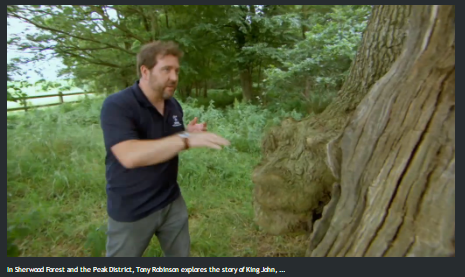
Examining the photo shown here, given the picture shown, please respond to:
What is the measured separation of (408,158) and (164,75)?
1.50m

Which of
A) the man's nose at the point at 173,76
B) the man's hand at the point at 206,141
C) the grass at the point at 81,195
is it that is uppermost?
the man's nose at the point at 173,76

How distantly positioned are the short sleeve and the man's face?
256mm

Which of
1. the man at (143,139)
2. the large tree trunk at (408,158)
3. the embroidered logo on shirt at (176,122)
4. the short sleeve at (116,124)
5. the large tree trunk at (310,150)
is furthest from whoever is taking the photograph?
the large tree trunk at (310,150)

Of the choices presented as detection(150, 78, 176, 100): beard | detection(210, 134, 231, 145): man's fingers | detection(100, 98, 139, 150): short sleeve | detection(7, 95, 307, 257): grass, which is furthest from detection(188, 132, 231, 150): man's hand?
detection(7, 95, 307, 257): grass

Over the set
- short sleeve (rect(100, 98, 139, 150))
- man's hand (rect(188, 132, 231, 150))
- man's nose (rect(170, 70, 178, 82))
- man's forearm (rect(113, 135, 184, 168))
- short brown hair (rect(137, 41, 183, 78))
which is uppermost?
short brown hair (rect(137, 41, 183, 78))

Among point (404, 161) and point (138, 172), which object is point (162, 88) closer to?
point (138, 172)

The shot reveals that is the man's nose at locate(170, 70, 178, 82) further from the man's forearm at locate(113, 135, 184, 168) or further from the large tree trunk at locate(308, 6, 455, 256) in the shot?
the large tree trunk at locate(308, 6, 455, 256)

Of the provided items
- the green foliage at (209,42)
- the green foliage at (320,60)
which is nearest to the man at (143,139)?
the green foliage at (209,42)

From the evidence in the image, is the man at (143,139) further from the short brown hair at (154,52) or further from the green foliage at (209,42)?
the green foliage at (209,42)

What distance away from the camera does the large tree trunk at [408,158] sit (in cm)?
158

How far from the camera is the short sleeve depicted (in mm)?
1689

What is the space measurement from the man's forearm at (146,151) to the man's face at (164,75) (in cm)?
44

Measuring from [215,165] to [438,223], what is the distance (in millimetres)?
2974

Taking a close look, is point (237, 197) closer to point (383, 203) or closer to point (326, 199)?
point (326, 199)
